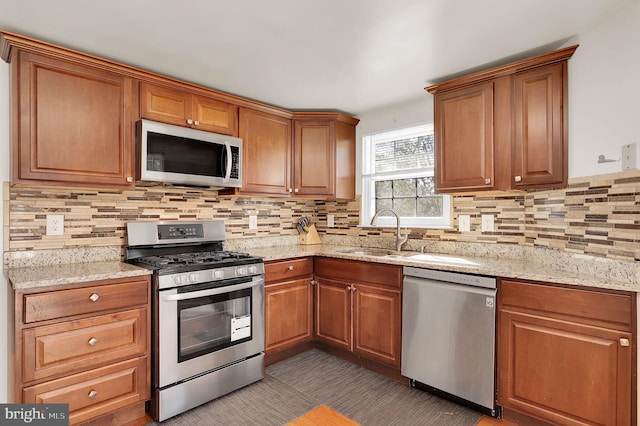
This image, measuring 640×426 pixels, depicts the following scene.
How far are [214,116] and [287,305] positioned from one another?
5.48 ft

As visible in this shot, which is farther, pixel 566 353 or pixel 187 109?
pixel 187 109

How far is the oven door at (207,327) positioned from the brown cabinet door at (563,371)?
5.46ft

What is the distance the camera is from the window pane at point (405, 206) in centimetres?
334

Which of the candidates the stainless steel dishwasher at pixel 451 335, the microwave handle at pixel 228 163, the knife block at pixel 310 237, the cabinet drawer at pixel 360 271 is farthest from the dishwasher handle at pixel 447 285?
the microwave handle at pixel 228 163

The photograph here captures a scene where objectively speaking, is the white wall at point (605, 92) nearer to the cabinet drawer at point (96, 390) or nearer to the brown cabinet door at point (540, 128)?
the brown cabinet door at point (540, 128)

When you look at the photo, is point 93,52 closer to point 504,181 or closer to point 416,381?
point 504,181

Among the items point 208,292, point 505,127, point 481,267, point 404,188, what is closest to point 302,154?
point 404,188

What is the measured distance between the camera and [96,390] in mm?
1956

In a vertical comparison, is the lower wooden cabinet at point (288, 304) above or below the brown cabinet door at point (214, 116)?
below

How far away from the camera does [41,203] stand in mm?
2258

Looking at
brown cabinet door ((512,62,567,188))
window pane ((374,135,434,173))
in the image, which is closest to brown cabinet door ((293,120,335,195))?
window pane ((374,135,434,173))

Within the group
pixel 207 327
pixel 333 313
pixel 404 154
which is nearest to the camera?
pixel 207 327

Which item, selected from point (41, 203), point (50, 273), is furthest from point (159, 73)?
point (50, 273)

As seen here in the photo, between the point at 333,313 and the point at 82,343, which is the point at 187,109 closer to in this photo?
the point at 82,343
